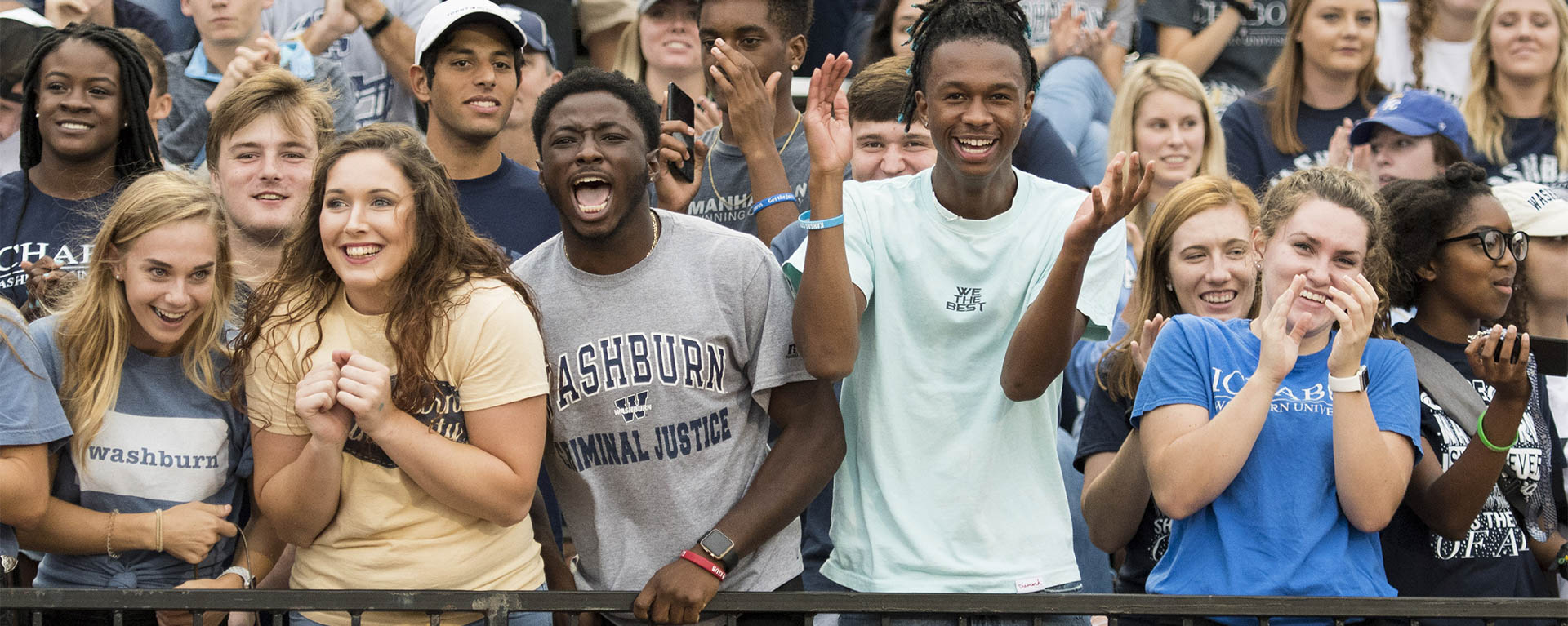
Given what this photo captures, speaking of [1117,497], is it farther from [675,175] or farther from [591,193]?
[675,175]

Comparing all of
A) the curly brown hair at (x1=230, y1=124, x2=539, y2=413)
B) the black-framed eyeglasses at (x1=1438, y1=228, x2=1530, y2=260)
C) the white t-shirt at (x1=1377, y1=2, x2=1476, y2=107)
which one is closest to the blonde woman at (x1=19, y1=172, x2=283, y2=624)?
the curly brown hair at (x1=230, y1=124, x2=539, y2=413)

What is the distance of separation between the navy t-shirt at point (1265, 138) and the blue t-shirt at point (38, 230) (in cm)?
399

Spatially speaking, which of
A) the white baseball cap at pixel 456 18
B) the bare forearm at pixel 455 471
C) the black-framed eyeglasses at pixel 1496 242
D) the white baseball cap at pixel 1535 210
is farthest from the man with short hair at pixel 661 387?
the white baseball cap at pixel 1535 210

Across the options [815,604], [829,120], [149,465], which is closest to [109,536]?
[149,465]

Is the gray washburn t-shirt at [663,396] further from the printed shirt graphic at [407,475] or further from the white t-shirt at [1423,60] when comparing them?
the white t-shirt at [1423,60]

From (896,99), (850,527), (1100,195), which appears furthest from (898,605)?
(896,99)

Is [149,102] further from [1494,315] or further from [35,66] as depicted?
[1494,315]

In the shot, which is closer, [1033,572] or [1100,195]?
[1100,195]

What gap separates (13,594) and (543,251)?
1254 mm

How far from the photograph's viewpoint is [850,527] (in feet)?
10.3

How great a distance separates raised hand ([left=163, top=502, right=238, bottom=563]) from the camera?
3051mm

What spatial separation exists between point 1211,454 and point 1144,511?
0.55 metres

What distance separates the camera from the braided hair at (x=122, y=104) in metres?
4.06

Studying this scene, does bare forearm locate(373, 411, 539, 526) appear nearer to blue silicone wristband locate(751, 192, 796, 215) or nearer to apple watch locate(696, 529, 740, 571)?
apple watch locate(696, 529, 740, 571)
